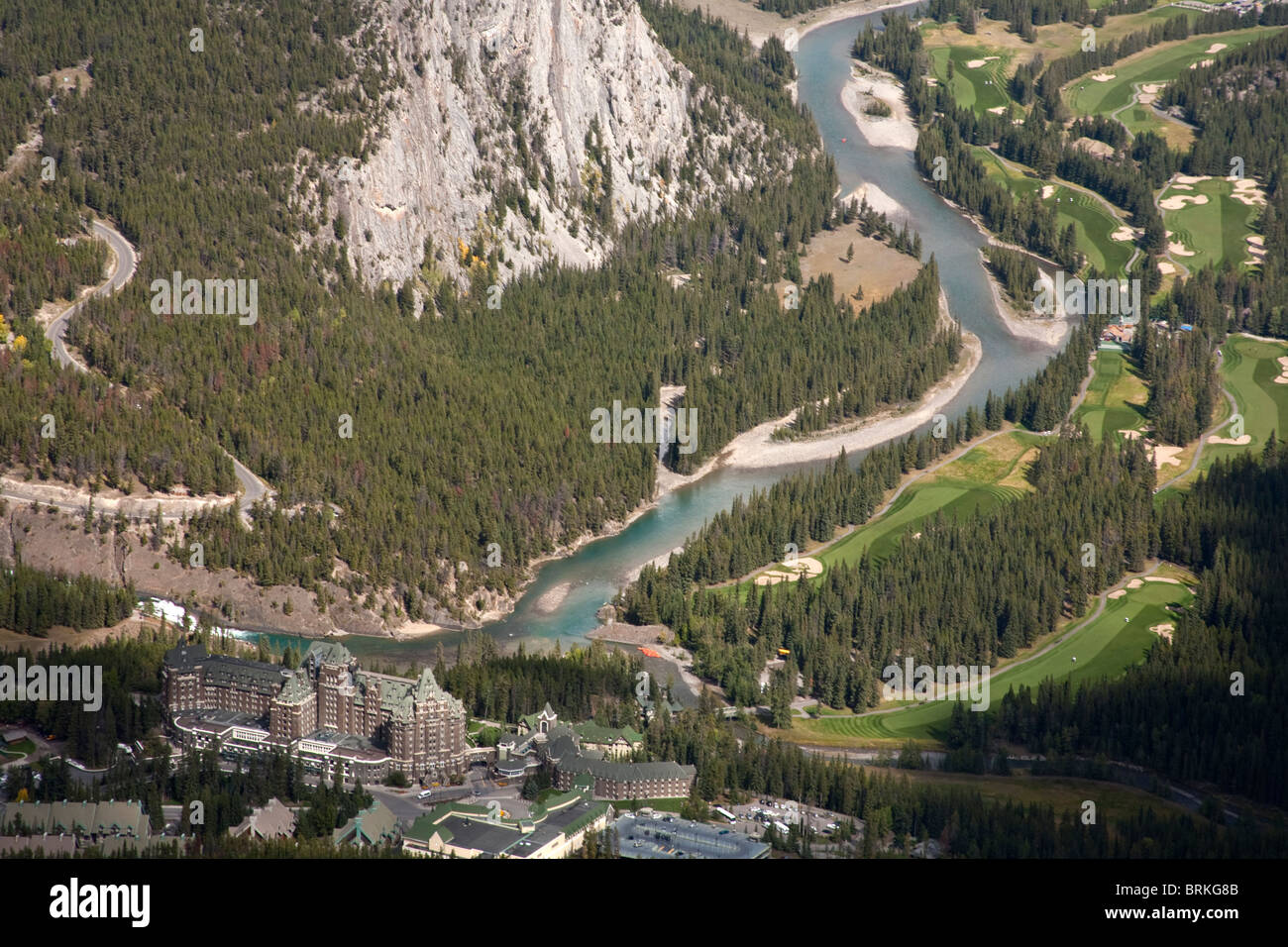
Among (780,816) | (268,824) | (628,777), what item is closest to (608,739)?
(628,777)

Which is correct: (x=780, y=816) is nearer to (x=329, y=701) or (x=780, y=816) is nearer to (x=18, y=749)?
(x=329, y=701)

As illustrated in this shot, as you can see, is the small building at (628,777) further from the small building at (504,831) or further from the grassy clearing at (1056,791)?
the grassy clearing at (1056,791)

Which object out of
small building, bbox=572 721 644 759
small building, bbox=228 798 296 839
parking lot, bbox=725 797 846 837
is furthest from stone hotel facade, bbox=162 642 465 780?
parking lot, bbox=725 797 846 837

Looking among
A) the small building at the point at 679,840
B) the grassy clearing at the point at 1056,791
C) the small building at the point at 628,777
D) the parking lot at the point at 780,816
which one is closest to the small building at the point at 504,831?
the small building at the point at 679,840

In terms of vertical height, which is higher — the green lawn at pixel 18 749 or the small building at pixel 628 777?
the green lawn at pixel 18 749

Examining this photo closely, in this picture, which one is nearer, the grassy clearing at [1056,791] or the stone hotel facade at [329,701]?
the stone hotel facade at [329,701]

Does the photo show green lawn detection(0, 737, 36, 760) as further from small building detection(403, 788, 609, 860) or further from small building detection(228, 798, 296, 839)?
small building detection(403, 788, 609, 860)

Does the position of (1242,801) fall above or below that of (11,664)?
below

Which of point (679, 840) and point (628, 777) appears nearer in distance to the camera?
point (679, 840)

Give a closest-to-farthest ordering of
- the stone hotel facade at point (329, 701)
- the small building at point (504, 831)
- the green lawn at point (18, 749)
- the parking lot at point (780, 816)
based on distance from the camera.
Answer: the small building at point (504, 831)
the parking lot at point (780, 816)
the green lawn at point (18, 749)
the stone hotel facade at point (329, 701)
